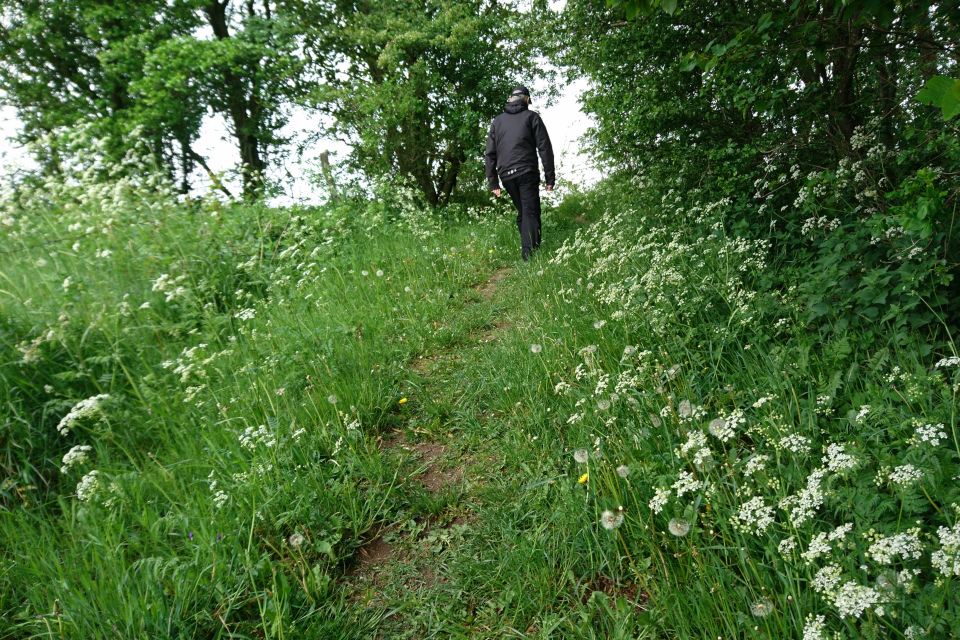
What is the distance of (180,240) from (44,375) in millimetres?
2352

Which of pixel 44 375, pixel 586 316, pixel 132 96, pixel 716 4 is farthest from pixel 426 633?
pixel 132 96

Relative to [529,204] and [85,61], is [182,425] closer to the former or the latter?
[529,204]

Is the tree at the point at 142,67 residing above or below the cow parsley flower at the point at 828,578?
above

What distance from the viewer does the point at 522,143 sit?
22.5 ft

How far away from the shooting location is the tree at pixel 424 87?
10836mm

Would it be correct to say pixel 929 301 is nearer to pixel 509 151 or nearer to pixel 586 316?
pixel 586 316

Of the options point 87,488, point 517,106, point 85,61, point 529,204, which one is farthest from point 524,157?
point 85,61

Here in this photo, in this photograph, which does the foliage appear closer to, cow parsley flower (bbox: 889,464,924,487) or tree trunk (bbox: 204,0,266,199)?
cow parsley flower (bbox: 889,464,924,487)

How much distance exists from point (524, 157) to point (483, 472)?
16.8 feet

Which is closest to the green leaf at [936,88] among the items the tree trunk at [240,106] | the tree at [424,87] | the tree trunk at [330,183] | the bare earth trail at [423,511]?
the bare earth trail at [423,511]

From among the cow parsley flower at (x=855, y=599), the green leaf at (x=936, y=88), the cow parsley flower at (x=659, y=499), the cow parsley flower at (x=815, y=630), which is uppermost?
the green leaf at (x=936, y=88)

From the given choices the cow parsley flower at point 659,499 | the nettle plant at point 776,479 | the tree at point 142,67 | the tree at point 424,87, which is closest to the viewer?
the nettle plant at point 776,479

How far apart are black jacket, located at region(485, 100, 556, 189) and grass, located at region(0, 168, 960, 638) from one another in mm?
2784

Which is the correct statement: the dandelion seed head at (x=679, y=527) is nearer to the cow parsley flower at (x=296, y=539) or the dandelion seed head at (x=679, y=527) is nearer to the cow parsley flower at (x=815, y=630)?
the cow parsley flower at (x=815, y=630)
